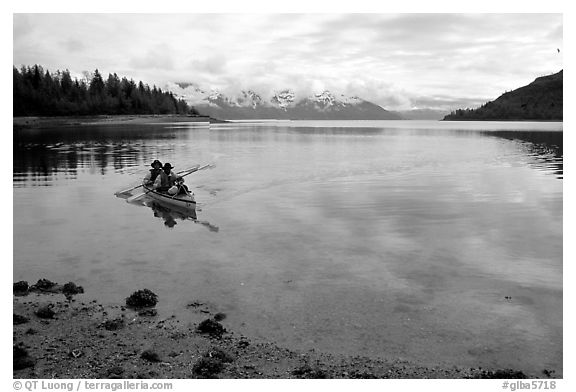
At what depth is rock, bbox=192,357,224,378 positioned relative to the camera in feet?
41.4

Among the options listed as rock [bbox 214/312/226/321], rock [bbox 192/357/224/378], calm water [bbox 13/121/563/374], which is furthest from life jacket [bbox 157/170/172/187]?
rock [bbox 192/357/224/378]

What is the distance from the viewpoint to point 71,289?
1795cm

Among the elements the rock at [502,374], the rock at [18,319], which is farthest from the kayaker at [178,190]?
the rock at [502,374]

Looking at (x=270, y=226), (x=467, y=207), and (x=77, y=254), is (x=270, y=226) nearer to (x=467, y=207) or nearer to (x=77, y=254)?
(x=77, y=254)

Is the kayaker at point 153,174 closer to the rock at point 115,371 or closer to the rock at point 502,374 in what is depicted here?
the rock at point 115,371

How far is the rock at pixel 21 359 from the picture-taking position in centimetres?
1283

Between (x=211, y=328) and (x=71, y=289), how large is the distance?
645cm

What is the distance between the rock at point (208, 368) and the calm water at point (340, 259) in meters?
2.23

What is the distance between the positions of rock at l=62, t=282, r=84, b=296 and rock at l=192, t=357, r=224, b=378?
7.25 metres

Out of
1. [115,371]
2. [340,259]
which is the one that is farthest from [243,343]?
[340,259]

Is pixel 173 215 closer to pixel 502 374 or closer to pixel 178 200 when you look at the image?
pixel 178 200

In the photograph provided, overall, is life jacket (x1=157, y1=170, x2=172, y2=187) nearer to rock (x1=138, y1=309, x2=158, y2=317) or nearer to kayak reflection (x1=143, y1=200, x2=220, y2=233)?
kayak reflection (x1=143, y1=200, x2=220, y2=233)

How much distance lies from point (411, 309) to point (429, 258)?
19.9 feet

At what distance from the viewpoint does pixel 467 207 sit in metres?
33.6
